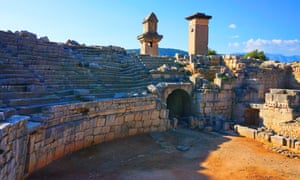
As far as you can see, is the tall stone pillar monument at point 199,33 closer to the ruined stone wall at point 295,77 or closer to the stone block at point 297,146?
the ruined stone wall at point 295,77

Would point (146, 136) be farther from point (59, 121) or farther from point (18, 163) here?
point (18, 163)

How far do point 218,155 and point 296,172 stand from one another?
2459 millimetres

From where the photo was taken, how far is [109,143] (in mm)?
9789

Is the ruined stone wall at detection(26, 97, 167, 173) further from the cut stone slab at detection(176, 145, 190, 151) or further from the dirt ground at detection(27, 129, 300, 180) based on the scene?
the cut stone slab at detection(176, 145, 190, 151)

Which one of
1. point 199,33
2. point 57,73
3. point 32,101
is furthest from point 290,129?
point 199,33

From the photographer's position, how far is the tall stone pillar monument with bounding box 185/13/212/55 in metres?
21.7

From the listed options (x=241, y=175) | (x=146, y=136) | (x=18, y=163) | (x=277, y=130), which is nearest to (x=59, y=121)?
(x=18, y=163)

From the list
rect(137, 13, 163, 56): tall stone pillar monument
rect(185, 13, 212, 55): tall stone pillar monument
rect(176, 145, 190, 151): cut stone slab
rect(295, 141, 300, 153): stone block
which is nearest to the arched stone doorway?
rect(176, 145, 190, 151): cut stone slab

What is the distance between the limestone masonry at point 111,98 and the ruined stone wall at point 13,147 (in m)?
0.02

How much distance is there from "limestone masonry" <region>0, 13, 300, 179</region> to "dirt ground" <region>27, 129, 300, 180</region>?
52 cm

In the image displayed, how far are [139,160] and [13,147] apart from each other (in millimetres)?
4093

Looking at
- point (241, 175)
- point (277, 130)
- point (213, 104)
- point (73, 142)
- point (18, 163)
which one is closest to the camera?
point (18, 163)

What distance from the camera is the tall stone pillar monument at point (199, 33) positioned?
21656mm

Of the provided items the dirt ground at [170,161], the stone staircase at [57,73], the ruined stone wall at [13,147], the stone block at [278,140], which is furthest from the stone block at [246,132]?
the ruined stone wall at [13,147]
